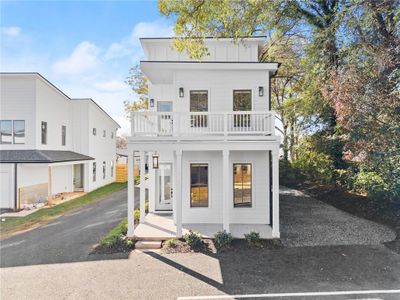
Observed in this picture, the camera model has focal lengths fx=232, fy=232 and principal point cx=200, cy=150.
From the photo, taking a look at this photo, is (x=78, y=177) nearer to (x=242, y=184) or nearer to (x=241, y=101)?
(x=242, y=184)

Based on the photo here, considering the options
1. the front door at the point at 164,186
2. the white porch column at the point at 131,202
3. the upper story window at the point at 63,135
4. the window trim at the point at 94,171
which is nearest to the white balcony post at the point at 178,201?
the white porch column at the point at 131,202

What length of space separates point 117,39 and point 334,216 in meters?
12.9

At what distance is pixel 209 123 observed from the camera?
8.52 metres

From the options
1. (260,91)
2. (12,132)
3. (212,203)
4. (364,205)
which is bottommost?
(364,205)

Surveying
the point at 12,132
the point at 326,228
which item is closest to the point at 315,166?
the point at 326,228

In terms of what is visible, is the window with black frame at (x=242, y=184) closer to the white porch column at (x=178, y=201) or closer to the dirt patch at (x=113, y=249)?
the white porch column at (x=178, y=201)

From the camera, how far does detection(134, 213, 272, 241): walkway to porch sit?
25.7 feet

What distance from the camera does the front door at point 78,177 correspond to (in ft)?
58.8

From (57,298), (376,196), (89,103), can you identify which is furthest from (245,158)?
(89,103)

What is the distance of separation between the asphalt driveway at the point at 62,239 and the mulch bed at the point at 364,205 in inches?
379

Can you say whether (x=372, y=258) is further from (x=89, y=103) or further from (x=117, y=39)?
(x=89, y=103)

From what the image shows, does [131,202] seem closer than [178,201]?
No

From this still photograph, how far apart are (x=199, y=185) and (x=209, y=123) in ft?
8.34

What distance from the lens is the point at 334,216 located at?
10273 mm
